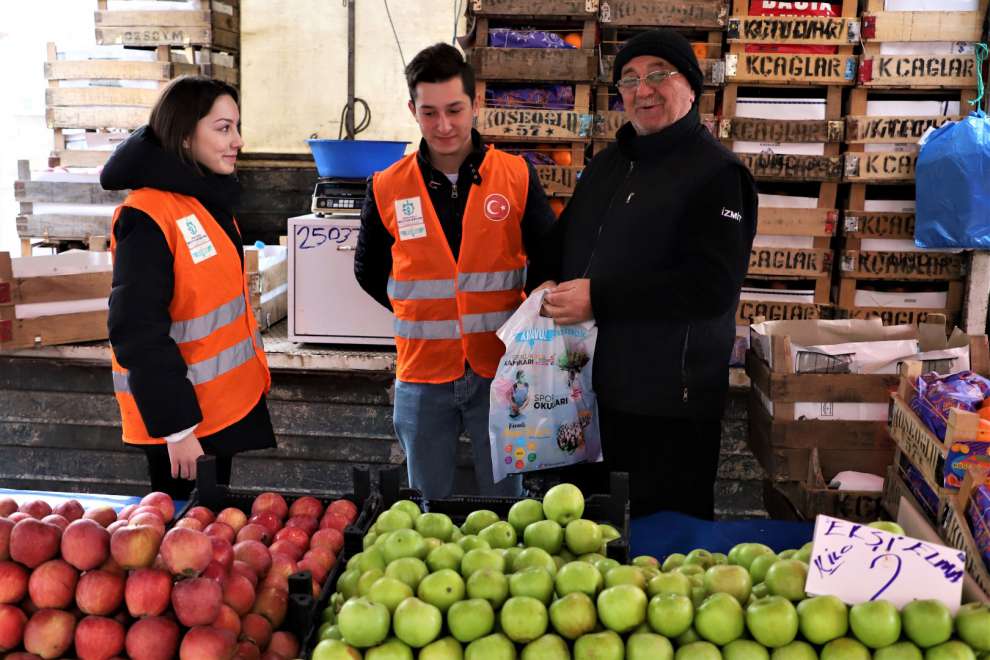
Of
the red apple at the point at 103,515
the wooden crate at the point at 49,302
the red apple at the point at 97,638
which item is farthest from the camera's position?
the wooden crate at the point at 49,302

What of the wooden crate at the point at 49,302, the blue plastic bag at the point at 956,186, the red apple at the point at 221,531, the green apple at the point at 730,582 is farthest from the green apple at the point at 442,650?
the blue plastic bag at the point at 956,186

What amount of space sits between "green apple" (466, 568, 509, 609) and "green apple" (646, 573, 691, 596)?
24 centimetres

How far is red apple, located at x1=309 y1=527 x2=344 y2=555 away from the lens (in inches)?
73.7

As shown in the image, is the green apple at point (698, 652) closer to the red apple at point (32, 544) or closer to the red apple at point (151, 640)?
the red apple at point (151, 640)

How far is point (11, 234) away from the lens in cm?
941

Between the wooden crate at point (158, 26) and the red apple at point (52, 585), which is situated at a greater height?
the wooden crate at point (158, 26)

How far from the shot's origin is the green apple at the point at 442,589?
1450 mm

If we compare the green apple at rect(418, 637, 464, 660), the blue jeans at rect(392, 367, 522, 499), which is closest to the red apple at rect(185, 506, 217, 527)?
the green apple at rect(418, 637, 464, 660)

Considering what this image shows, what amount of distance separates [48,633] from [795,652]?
1.21 metres

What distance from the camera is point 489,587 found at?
4.77ft

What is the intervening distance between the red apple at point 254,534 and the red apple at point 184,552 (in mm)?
359

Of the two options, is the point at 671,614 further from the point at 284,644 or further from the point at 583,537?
the point at 284,644

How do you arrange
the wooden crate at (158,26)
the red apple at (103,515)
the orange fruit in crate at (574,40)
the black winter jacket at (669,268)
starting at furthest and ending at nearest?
the wooden crate at (158,26) → the orange fruit in crate at (574,40) → the black winter jacket at (669,268) → the red apple at (103,515)

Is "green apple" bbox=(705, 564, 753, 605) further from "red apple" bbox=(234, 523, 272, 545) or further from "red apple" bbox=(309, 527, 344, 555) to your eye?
"red apple" bbox=(234, 523, 272, 545)
